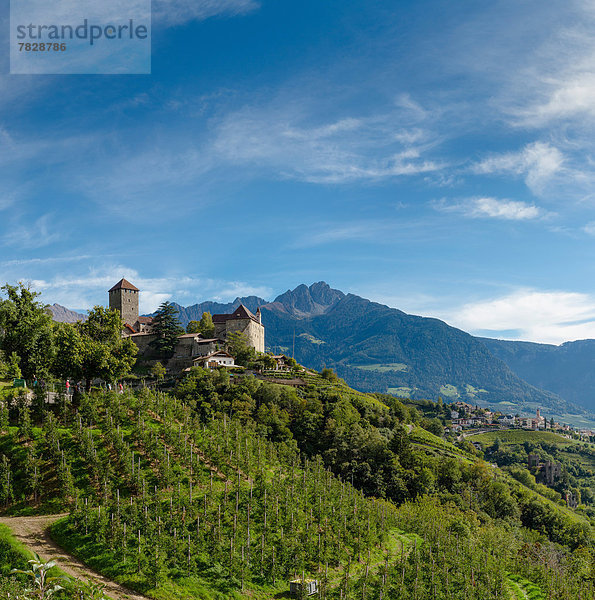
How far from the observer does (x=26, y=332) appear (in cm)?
4553

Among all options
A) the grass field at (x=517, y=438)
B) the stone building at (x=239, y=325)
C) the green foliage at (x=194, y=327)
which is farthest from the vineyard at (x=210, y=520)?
the grass field at (x=517, y=438)

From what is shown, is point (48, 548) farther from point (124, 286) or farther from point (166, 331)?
point (124, 286)

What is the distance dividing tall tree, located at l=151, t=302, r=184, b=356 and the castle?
1568 mm

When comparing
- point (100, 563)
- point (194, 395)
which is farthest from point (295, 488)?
point (194, 395)

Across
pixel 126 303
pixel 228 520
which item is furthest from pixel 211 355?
pixel 228 520

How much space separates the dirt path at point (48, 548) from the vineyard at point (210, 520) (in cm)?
48

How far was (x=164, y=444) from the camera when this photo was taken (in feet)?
136

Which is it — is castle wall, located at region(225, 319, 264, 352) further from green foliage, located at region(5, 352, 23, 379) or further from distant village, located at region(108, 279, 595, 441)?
green foliage, located at region(5, 352, 23, 379)

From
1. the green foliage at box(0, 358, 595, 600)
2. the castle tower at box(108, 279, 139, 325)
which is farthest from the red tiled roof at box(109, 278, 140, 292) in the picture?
the green foliage at box(0, 358, 595, 600)

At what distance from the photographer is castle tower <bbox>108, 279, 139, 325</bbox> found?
121 m

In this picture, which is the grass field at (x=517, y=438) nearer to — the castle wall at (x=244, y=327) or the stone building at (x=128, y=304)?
the castle wall at (x=244, y=327)

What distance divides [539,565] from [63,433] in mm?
48447

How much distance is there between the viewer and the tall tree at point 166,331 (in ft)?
336

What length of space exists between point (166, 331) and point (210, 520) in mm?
75548
